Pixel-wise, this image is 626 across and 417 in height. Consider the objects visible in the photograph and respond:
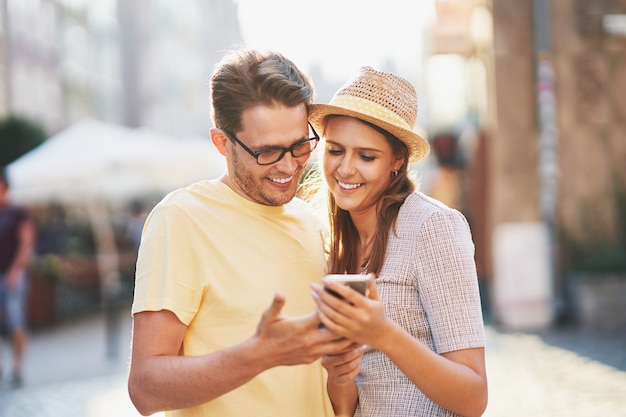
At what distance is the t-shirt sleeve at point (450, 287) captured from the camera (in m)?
2.71

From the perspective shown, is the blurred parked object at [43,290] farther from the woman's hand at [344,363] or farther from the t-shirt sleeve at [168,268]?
the woman's hand at [344,363]

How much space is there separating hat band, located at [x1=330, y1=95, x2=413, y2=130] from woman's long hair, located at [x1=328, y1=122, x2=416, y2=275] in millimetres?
89

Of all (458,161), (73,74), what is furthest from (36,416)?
(73,74)

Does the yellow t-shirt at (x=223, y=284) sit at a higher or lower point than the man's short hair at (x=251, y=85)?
lower

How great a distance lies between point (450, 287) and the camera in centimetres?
274

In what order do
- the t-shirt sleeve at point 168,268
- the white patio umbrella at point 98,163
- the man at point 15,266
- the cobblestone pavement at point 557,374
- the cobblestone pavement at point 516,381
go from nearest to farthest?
the t-shirt sleeve at point 168,268
the cobblestone pavement at point 557,374
the cobblestone pavement at point 516,381
the man at point 15,266
the white patio umbrella at point 98,163

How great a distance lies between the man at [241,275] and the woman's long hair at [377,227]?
0.25 feet

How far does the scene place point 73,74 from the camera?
41.8 meters

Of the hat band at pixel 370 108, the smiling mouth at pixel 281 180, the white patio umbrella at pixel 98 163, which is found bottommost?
the white patio umbrella at pixel 98 163

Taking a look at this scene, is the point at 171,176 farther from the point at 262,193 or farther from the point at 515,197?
the point at 262,193

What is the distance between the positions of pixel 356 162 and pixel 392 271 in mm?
453

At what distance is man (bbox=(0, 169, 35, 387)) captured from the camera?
33.4ft

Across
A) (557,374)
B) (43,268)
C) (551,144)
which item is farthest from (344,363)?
(43,268)

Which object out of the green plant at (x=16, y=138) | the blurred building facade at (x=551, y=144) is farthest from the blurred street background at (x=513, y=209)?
the green plant at (x=16, y=138)
